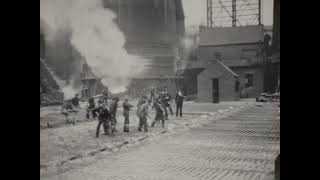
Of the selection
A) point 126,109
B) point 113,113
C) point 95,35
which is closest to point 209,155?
point 126,109

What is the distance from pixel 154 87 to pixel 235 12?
1.33 m

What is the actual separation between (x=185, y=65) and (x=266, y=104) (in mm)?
1092

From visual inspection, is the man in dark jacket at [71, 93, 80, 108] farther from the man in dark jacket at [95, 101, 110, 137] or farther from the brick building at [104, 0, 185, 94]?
the brick building at [104, 0, 185, 94]

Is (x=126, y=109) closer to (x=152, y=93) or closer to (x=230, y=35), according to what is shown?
(x=152, y=93)

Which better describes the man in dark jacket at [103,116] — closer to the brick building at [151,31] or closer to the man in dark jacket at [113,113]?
the man in dark jacket at [113,113]

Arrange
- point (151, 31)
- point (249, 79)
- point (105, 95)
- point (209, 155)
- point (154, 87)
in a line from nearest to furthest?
1. point (209, 155)
2. point (249, 79)
3. point (154, 87)
4. point (105, 95)
5. point (151, 31)

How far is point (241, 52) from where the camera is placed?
4.46m

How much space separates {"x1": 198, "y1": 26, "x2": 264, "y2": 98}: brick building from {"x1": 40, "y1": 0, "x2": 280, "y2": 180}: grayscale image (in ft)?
0.04

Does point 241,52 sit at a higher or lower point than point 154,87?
higher

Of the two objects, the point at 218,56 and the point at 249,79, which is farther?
the point at 218,56

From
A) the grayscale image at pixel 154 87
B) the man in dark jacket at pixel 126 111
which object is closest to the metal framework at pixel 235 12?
the grayscale image at pixel 154 87
